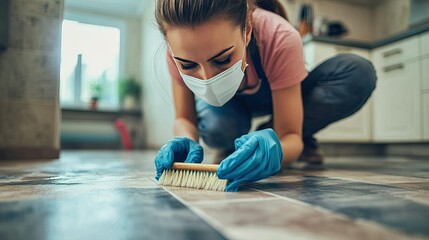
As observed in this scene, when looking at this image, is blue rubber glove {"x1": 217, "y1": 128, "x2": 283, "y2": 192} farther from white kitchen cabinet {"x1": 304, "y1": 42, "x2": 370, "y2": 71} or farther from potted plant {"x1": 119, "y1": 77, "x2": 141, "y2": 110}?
potted plant {"x1": 119, "y1": 77, "x2": 141, "y2": 110}

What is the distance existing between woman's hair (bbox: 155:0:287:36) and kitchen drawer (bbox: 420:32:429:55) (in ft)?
6.01

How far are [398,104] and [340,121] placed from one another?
16.0 inches

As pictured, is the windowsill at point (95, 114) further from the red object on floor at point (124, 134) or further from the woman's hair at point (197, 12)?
the woman's hair at point (197, 12)

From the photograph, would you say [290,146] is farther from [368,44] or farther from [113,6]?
[113,6]

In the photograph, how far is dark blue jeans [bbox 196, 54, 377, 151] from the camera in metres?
1.17

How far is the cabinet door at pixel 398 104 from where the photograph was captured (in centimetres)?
225

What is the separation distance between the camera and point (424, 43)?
7.05 feet

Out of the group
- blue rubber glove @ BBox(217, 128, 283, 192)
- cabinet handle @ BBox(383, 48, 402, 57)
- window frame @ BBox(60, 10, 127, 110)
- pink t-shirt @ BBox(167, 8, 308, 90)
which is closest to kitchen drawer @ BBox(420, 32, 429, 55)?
cabinet handle @ BBox(383, 48, 402, 57)

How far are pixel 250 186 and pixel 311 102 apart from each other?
0.60 m

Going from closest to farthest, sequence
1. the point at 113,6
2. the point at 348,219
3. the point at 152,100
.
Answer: the point at 348,219 → the point at 152,100 → the point at 113,6

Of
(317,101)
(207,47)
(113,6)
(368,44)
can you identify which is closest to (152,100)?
(113,6)

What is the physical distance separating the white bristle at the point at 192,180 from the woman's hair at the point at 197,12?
30 centimetres

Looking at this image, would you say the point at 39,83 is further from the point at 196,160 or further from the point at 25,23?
the point at 196,160

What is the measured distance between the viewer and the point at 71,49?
386cm
